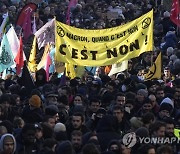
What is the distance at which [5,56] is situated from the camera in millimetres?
17859

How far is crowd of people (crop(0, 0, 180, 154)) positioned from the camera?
11.0 meters

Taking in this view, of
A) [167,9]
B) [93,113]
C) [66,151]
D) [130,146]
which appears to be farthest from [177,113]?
[167,9]

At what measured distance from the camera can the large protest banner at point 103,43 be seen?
1714 centimetres

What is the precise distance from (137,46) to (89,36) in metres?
0.93

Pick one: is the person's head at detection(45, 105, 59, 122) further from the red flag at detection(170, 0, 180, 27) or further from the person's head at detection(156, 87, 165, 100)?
the red flag at detection(170, 0, 180, 27)

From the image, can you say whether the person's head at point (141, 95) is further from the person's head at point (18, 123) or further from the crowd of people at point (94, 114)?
the person's head at point (18, 123)

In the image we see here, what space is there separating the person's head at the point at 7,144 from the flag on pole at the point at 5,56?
7.02m

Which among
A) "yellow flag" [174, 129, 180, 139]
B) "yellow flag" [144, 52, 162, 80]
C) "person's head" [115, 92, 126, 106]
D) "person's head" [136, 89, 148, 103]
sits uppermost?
"yellow flag" [144, 52, 162, 80]

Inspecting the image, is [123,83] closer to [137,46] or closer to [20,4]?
[137,46]

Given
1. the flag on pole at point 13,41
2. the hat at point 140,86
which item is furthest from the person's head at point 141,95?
the flag on pole at point 13,41

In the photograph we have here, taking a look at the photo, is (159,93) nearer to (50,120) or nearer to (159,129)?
(50,120)

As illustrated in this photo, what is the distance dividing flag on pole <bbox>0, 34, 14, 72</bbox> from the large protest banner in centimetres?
104

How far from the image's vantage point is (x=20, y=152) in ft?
36.5

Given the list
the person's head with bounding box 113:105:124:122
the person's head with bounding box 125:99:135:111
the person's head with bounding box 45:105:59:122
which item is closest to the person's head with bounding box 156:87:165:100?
the person's head with bounding box 125:99:135:111
